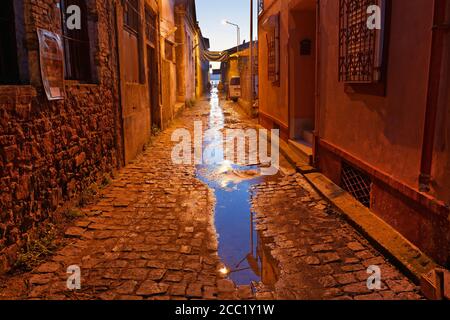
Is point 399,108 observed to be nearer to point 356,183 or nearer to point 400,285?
point 356,183

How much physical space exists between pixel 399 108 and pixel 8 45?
14.2ft

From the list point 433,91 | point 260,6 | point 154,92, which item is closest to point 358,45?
point 433,91

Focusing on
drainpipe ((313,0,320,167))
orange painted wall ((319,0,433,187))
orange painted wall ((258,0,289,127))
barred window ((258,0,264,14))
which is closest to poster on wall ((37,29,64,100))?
orange painted wall ((319,0,433,187))

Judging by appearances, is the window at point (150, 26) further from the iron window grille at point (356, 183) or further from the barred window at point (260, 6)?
the iron window grille at point (356, 183)

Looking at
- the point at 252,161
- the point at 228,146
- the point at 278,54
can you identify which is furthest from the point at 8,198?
the point at 278,54

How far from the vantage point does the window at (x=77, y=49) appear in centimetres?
555

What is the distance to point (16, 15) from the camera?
400 cm

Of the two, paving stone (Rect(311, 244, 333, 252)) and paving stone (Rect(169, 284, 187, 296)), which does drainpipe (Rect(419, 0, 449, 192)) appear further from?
paving stone (Rect(169, 284, 187, 296))

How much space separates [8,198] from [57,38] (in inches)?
87.9

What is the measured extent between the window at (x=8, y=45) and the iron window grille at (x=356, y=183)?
4.49m

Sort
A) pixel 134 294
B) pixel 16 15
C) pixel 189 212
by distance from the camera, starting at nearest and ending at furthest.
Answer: pixel 134 294
pixel 16 15
pixel 189 212

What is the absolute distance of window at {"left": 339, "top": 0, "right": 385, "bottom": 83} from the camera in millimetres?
4324

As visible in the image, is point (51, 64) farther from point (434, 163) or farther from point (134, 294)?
point (434, 163)

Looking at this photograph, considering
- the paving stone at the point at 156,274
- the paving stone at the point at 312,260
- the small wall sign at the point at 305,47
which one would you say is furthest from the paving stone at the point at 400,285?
the small wall sign at the point at 305,47
